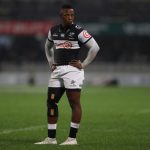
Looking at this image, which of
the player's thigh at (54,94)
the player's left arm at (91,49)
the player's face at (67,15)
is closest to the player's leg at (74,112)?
the player's thigh at (54,94)

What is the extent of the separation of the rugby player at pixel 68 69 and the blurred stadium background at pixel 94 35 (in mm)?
33378

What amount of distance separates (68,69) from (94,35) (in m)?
37.0

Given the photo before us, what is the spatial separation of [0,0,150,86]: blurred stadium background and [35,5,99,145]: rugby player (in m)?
33.4

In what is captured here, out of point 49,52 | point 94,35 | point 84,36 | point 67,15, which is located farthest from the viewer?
point 94,35

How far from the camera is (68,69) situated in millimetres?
9328

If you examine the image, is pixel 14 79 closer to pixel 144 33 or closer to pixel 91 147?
pixel 144 33

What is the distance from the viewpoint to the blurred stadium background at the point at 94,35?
146 feet

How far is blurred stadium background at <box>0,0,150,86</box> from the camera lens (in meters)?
44.6

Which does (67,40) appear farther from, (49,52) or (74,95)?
(74,95)

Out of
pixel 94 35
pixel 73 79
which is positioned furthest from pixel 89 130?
pixel 94 35

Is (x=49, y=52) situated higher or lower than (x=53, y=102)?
higher

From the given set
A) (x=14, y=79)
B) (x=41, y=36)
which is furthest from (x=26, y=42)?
(x=14, y=79)

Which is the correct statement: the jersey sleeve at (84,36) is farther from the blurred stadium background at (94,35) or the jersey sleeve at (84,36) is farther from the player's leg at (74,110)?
the blurred stadium background at (94,35)

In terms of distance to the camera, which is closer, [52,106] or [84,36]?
[84,36]
